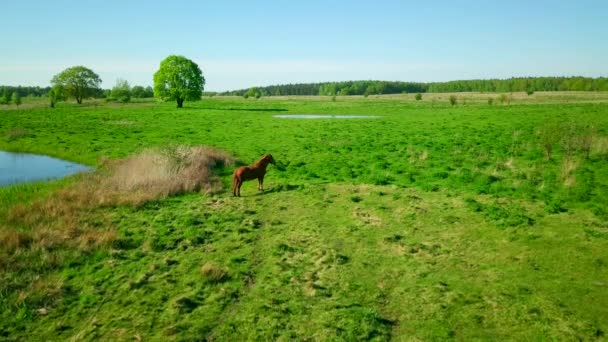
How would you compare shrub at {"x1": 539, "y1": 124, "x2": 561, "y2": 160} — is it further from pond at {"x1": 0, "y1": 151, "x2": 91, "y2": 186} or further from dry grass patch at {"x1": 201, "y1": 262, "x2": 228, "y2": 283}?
pond at {"x1": 0, "y1": 151, "x2": 91, "y2": 186}

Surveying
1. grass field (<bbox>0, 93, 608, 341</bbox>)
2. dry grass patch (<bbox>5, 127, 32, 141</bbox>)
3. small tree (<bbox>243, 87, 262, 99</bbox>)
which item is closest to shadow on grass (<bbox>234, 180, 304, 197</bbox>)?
grass field (<bbox>0, 93, 608, 341</bbox>)

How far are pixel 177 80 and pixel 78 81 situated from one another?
3513 centimetres

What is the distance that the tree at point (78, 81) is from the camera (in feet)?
309

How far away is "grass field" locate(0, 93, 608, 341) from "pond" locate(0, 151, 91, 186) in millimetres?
4889

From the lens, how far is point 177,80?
262 feet

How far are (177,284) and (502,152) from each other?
2526 centimetres

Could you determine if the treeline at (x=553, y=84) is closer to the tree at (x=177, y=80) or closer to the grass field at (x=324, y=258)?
the tree at (x=177, y=80)

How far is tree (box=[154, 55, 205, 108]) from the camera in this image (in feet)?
259

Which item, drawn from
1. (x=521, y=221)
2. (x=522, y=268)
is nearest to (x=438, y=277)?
(x=522, y=268)

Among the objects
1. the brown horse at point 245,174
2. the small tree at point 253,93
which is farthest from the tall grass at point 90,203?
the small tree at point 253,93

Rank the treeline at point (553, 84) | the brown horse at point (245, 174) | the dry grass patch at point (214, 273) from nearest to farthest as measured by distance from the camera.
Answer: the dry grass patch at point (214, 273) < the brown horse at point (245, 174) < the treeline at point (553, 84)

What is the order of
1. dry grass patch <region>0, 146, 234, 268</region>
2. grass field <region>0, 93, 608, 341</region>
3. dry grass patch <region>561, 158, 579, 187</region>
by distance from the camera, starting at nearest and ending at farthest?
grass field <region>0, 93, 608, 341</region> → dry grass patch <region>0, 146, 234, 268</region> → dry grass patch <region>561, 158, 579, 187</region>

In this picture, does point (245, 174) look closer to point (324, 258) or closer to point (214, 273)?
point (324, 258)

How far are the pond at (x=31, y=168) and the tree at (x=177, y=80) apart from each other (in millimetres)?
49948
